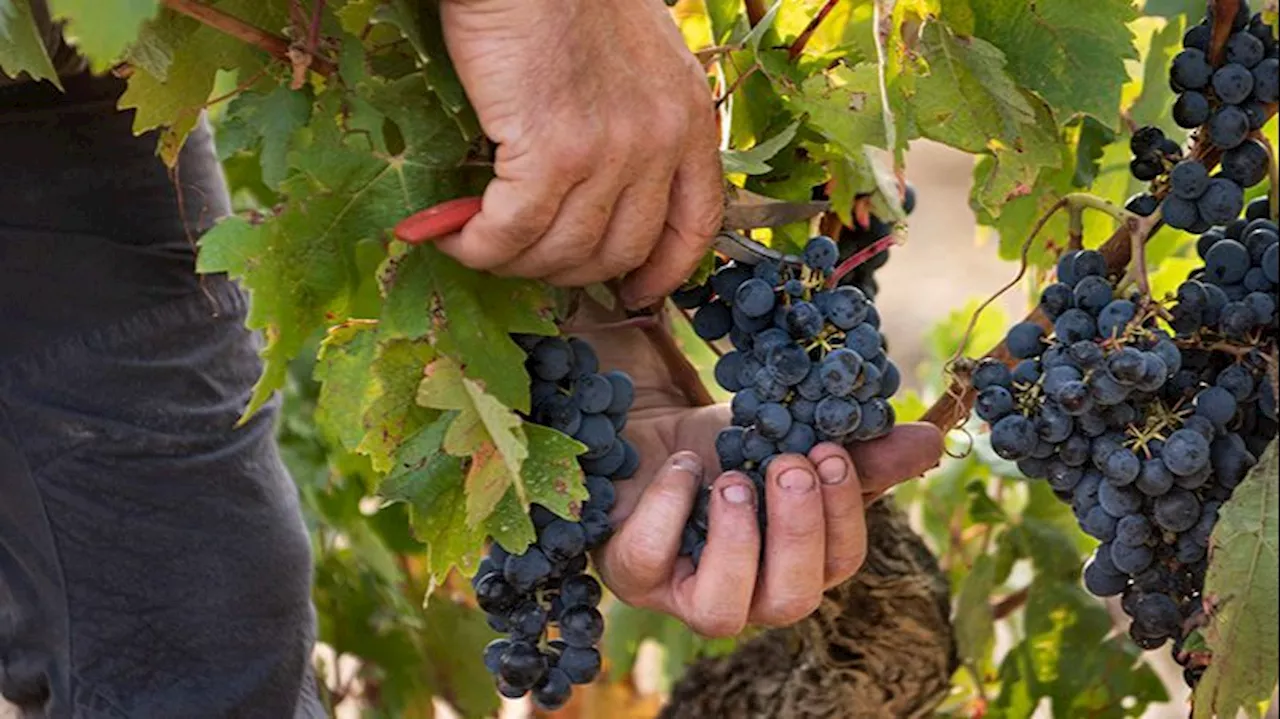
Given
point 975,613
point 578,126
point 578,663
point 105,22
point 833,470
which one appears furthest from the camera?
point 975,613

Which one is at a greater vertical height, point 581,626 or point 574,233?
point 574,233

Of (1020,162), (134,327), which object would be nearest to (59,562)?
(134,327)

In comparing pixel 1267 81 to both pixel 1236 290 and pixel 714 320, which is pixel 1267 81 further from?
pixel 714 320

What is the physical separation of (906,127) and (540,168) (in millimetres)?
331

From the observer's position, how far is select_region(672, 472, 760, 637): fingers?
1.20 m

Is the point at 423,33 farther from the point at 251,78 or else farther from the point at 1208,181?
the point at 1208,181

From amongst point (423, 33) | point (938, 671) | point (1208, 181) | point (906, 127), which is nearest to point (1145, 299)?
point (1208, 181)

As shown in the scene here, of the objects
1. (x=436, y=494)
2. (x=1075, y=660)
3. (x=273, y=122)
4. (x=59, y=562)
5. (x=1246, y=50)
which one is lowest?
(x=1075, y=660)

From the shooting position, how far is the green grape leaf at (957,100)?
4.21ft

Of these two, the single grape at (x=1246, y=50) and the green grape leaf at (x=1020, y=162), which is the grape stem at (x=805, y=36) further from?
the single grape at (x=1246, y=50)

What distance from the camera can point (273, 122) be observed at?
126cm

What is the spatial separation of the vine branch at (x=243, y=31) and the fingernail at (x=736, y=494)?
1.35 ft

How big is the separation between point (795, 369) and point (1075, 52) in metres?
0.34

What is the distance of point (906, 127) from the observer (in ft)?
4.21
